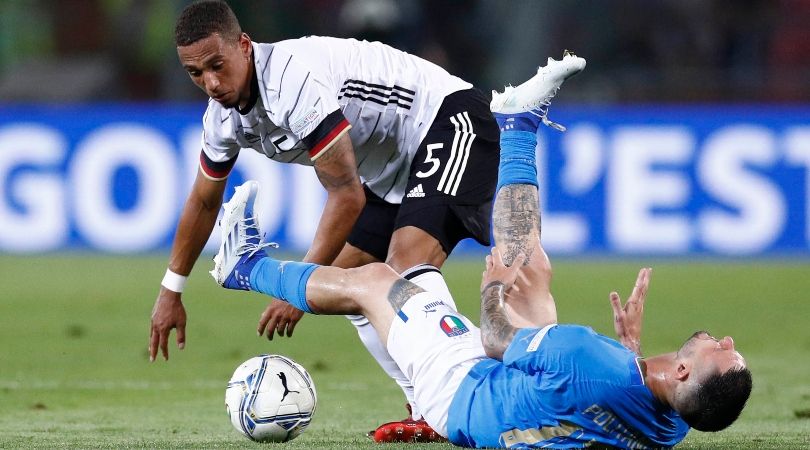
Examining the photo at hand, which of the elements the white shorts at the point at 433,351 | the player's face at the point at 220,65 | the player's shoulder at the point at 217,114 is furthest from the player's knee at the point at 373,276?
the player's shoulder at the point at 217,114

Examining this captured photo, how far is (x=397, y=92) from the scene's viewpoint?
6547mm

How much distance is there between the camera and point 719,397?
476 centimetres

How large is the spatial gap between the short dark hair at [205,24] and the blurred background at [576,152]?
8.17 m

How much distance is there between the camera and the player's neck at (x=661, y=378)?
15.9 feet

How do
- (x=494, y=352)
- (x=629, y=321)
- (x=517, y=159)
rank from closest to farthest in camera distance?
(x=494, y=352)
(x=629, y=321)
(x=517, y=159)

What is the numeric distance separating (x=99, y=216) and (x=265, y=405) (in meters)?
9.34

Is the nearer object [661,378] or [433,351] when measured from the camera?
[661,378]

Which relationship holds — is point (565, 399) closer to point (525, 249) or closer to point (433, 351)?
point (433, 351)

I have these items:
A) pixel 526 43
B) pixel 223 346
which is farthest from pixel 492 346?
pixel 526 43

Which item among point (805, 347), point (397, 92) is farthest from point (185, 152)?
point (397, 92)

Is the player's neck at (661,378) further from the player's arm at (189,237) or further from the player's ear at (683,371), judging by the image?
the player's arm at (189,237)

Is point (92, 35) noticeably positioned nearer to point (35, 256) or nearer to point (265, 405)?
point (35, 256)

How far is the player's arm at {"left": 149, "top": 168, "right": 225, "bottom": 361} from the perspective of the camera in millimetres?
6660

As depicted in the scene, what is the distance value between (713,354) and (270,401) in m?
1.86
